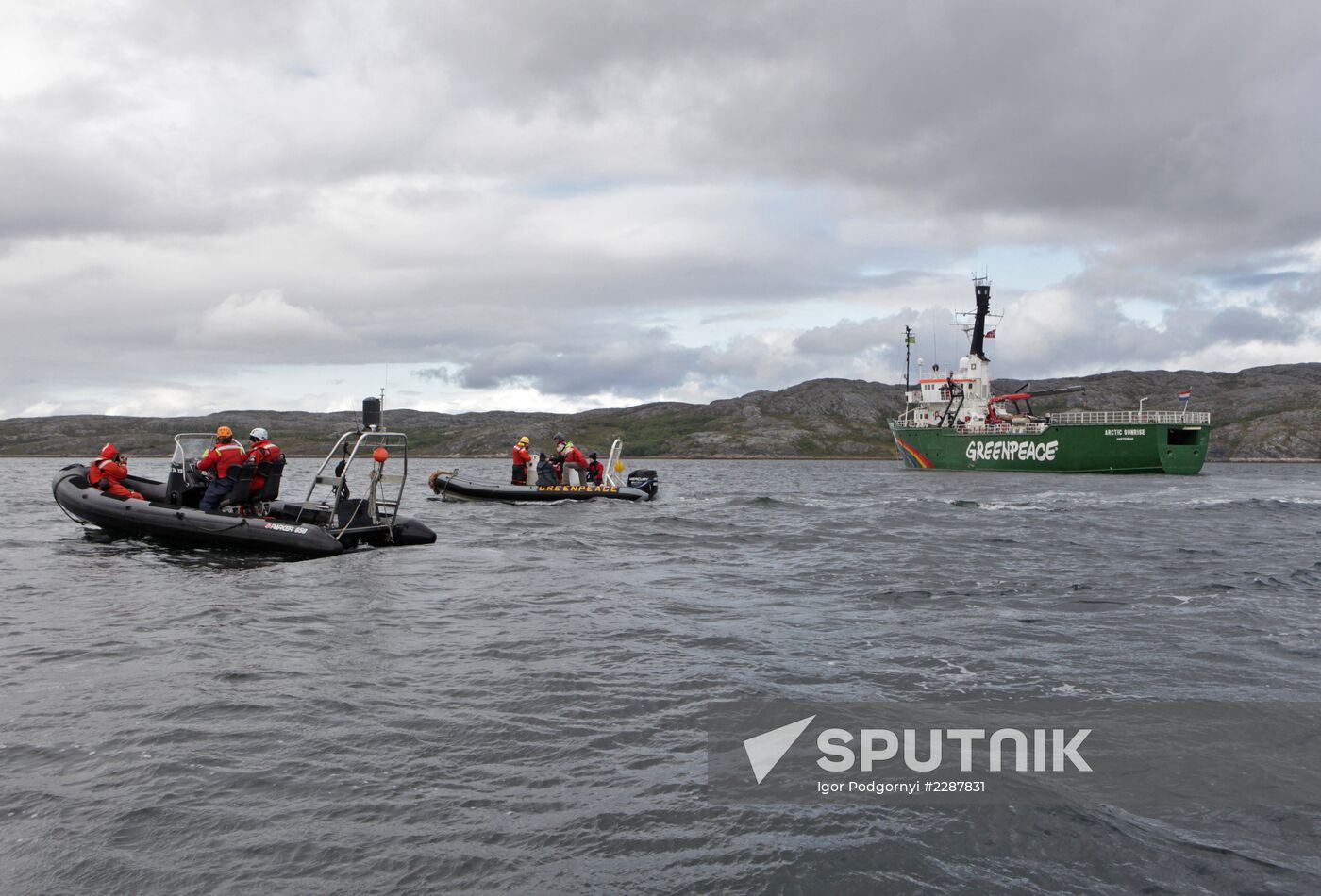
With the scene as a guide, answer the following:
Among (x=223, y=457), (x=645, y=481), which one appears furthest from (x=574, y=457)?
(x=223, y=457)

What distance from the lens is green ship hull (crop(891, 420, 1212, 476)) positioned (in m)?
61.2

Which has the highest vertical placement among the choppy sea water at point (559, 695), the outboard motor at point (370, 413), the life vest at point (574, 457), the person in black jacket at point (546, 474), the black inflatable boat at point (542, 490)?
the outboard motor at point (370, 413)

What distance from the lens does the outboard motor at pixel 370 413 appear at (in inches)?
643

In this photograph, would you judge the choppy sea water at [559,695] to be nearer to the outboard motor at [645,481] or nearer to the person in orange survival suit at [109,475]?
the person in orange survival suit at [109,475]

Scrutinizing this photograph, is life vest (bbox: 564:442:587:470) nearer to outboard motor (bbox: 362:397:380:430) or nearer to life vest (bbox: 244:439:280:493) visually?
life vest (bbox: 244:439:280:493)

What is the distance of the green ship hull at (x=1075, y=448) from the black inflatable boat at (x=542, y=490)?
140ft

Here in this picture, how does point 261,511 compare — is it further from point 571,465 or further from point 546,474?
point 571,465

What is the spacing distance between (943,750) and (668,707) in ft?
8.20

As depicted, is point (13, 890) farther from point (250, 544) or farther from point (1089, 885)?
point (250, 544)

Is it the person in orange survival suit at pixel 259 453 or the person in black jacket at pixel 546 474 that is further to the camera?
the person in black jacket at pixel 546 474

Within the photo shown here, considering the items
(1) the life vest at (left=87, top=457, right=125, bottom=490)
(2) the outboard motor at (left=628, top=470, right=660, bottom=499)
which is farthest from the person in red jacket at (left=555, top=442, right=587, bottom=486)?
(1) the life vest at (left=87, top=457, right=125, bottom=490)

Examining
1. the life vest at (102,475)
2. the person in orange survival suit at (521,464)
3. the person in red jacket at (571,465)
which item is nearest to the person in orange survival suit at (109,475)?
the life vest at (102,475)

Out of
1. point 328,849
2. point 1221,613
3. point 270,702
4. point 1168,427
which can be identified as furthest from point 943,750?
point 1168,427

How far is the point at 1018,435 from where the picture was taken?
218 feet
